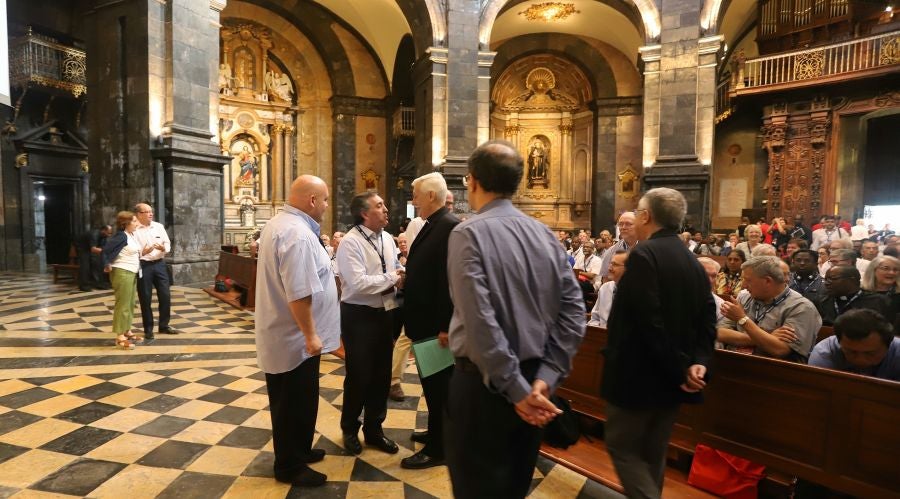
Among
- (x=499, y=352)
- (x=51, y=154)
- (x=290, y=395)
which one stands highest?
(x=51, y=154)

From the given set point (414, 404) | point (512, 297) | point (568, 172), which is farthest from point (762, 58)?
point (512, 297)

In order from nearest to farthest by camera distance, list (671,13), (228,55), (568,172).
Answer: (671,13) → (228,55) → (568,172)

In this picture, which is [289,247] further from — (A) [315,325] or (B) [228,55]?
(B) [228,55]

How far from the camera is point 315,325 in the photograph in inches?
104

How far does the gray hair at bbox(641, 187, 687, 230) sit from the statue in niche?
54.4 feet

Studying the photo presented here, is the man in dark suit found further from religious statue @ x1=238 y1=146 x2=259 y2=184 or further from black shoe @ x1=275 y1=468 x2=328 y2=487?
religious statue @ x1=238 y1=146 x2=259 y2=184

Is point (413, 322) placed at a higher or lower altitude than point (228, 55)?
lower

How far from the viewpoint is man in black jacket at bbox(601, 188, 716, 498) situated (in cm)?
191

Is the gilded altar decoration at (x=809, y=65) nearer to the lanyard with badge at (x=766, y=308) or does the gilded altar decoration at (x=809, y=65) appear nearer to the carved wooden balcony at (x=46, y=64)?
the lanyard with badge at (x=766, y=308)

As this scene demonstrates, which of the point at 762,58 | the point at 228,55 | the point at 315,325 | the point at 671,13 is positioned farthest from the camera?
the point at 228,55

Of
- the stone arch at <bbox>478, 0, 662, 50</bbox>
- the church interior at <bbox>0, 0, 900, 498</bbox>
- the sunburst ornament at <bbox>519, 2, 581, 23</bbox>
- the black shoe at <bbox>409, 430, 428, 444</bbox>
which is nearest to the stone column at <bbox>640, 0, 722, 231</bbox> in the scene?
Result: the church interior at <bbox>0, 0, 900, 498</bbox>

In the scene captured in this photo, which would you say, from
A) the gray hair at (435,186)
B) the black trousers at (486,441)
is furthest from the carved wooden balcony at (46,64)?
the black trousers at (486,441)

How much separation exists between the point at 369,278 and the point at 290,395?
0.80 m

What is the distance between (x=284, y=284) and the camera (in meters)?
2.44
